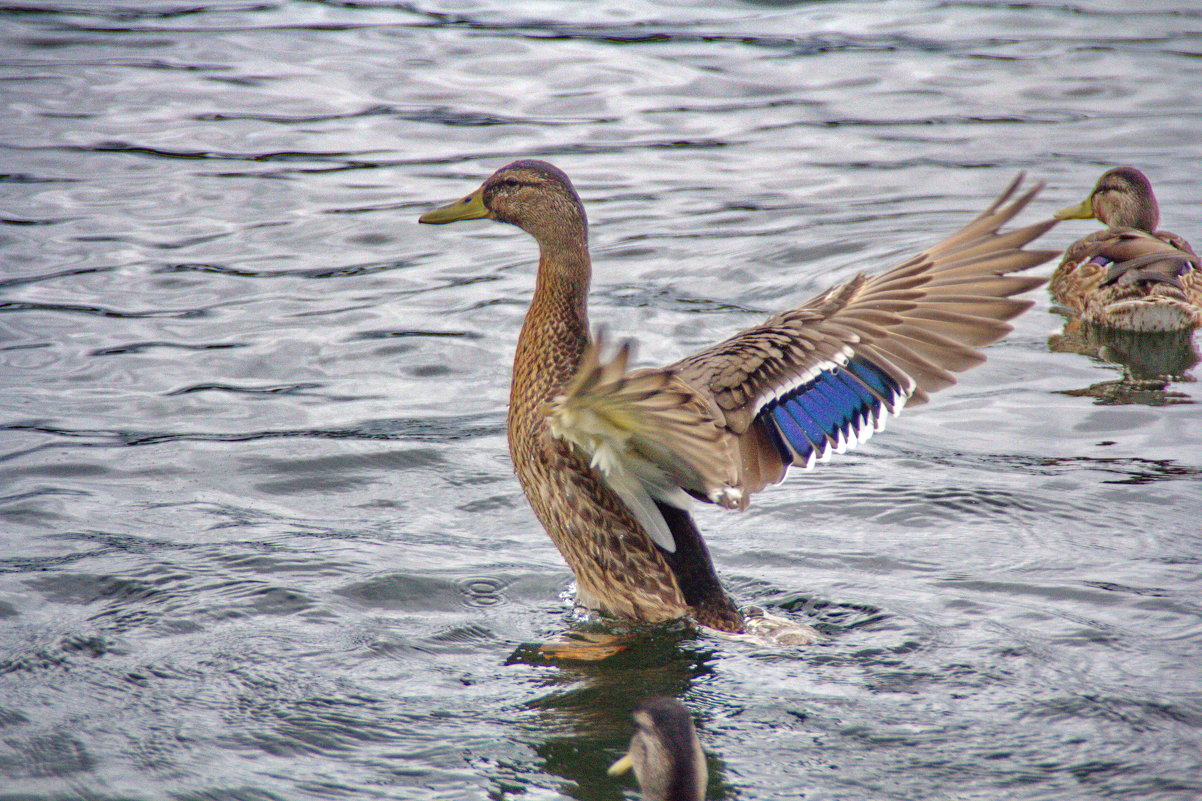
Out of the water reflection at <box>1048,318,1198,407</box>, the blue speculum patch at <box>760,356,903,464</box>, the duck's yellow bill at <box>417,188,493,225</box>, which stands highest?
the duck's yellow bill at <box>417,188,493,225</box>

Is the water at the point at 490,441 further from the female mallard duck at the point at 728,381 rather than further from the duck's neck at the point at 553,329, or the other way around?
the duck's neck at the point at 553,329

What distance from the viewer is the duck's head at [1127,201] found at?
28.6 feet

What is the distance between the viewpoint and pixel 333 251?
30.9 feet

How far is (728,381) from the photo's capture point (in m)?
4.71

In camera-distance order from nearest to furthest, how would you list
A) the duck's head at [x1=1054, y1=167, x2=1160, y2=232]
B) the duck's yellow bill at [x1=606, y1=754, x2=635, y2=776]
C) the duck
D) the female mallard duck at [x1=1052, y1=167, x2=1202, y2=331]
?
the duck, the duck's yellow bill at [x1=606, y1=754, x2=635, y2=776], the female mallard duck at [x1=1052, y1=167, x2=1202, y2=331], the duck's head at [x1=1054, y1=167, x2=1160, y2=232]

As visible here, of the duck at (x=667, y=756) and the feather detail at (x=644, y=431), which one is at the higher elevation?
the feather detail at (x=644, y=431)

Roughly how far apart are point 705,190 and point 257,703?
706 cm

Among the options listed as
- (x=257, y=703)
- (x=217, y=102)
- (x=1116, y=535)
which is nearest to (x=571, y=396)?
(x=257, y=703)

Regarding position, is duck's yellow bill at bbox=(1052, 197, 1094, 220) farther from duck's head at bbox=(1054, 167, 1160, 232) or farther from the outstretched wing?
the outstretched wing

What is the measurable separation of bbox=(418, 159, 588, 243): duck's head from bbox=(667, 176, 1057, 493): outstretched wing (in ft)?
2.59

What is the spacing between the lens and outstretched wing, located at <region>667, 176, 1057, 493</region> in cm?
473

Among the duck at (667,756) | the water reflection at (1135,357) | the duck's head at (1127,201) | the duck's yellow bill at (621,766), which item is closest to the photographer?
the duck at (667,756)

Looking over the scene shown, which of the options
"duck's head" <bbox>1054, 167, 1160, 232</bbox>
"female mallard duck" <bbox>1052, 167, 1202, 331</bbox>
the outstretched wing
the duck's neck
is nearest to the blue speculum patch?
the outstretched wing

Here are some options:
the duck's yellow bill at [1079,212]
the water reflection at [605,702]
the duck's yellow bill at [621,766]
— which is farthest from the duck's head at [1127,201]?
the duck's yellow bill at [621,766]
